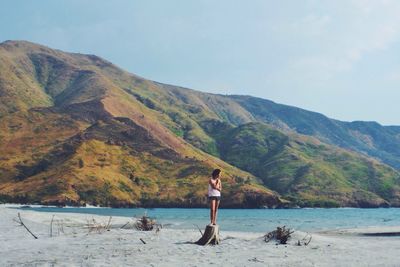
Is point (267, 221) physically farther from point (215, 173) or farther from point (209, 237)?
point (209, 237)

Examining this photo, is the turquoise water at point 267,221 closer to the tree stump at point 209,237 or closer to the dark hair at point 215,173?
the dark hair at point 215,173

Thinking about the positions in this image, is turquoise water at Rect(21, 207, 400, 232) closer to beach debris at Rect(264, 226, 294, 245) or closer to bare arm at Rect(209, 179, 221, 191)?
bare arm at Rect(209, 179, 221, 191)

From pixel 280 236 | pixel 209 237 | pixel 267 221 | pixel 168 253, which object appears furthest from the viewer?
pixel 267 221

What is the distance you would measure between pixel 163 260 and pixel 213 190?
758cm

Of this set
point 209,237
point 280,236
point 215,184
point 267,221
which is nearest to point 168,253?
point 209,237

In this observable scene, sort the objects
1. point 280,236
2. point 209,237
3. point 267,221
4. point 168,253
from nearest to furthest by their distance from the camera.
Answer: point 168,253 → point 209,237 → point 280,236 → point 267,221

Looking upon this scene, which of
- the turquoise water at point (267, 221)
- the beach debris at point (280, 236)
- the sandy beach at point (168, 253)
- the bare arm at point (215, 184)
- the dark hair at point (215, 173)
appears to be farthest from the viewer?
the turquoise water at point (267, 221)

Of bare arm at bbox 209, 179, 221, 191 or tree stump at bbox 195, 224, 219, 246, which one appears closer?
tree stump at bbox 195, 224, 219, 246

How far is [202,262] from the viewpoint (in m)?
19.6

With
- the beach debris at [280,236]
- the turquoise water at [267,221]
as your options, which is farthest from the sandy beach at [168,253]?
the turquoise water at [267,221]

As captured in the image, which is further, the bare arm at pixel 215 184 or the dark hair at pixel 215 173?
the bare arm at pixel 215 184

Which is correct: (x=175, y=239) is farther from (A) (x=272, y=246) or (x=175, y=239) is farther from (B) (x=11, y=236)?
(B) (x=11, y=236)

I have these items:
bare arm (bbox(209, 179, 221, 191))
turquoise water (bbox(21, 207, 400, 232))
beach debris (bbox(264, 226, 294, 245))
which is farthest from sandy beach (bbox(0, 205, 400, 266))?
turquoise water (bbox(21, 207, 400, 232))

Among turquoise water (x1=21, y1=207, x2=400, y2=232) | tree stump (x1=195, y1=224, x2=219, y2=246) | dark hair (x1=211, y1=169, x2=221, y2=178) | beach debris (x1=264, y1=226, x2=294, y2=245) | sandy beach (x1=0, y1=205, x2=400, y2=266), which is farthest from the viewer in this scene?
turquoise water (x1=21, y1=207, x2=400, y2=232)
